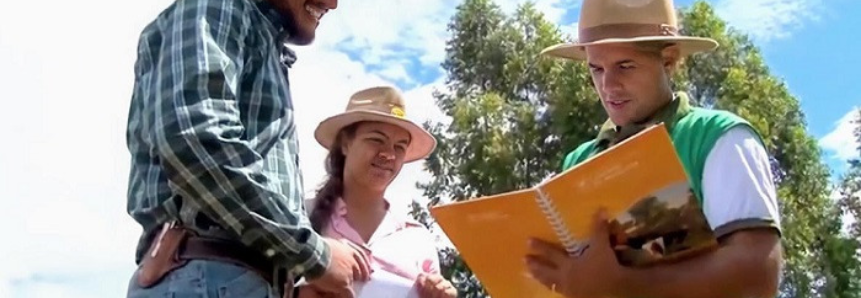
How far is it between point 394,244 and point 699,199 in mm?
1540

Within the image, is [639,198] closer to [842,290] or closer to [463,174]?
[463,174]

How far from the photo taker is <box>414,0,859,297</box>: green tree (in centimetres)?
1336

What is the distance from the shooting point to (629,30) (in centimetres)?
257

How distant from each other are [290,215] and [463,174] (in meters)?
11.3

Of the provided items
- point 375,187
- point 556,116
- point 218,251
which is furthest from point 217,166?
point 556,116

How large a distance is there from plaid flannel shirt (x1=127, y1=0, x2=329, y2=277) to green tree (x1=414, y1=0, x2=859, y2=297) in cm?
1059

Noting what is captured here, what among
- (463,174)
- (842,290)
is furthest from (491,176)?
(842,290)

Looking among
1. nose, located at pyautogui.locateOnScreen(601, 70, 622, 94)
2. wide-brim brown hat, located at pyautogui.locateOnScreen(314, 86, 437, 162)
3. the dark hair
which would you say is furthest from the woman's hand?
nose, located at pyautogui.locateOnScreen(601, 70, 622, 94)

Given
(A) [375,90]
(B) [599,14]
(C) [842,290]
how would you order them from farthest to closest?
(C) [842,290] → (A) [375,90] → (B) [599,14]

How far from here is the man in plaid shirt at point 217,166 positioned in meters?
2.24

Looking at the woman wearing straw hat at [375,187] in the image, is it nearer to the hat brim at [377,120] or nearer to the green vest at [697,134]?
the hat brim at [377,120]

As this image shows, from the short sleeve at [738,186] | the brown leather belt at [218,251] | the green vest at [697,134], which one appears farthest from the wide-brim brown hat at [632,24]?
the brown leather belt at [218,251]

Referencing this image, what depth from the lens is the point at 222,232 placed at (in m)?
2.31

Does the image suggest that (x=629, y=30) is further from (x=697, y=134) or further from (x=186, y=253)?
(x=186, y=253)
